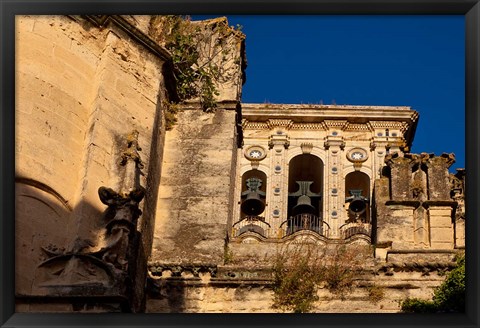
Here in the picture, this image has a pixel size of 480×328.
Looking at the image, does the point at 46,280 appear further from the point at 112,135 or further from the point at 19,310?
the point at 112,135

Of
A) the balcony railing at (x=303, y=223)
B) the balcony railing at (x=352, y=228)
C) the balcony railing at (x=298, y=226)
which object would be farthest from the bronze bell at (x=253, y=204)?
the balcony railing at (x=352, y=228)

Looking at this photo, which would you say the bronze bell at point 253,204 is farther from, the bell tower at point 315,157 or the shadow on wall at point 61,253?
the shadow on wall at point 61,253

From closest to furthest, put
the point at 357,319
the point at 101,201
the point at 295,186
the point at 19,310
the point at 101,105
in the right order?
the point at 357,319 < the point at 19,310 < the point at 101,201 < the point at 101,105 < the point at 295,186

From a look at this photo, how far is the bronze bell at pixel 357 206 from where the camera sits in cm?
3541

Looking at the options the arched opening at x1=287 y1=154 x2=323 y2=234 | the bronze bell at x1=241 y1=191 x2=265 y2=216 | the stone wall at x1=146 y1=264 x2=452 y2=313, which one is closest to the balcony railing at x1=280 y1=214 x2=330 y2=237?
the arched opening at x1=287 y1=154 x2=323 y2=234

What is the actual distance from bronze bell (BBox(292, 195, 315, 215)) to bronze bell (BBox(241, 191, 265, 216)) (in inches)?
34.9

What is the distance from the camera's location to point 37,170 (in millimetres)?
19703

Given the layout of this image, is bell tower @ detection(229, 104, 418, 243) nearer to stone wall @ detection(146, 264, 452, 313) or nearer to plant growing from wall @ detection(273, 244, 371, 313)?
plant growing from wall @ detection(273, 244, 371, 313)

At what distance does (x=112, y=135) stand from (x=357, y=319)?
6.67 meters

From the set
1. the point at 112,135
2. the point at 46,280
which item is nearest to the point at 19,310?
the point at 46,280

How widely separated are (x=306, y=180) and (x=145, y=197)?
59.5 feet

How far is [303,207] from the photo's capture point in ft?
Answer: 118
